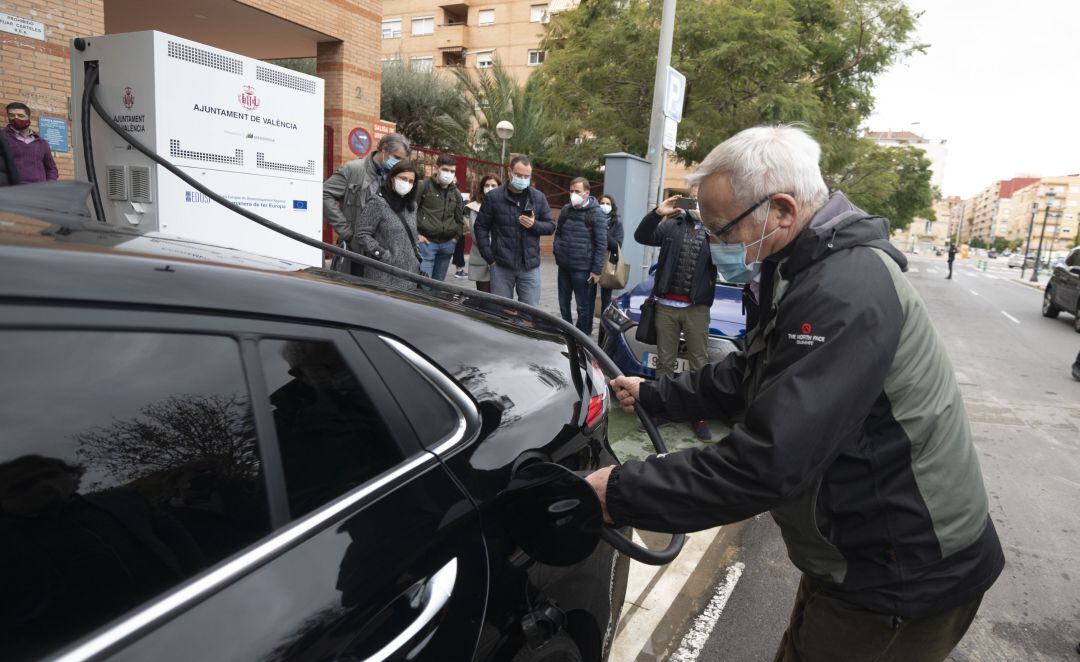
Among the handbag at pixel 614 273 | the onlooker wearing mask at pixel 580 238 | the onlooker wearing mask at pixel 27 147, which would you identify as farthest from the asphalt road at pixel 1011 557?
the onlooker wearing mask at pixel 27 147

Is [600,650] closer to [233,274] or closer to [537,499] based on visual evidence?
[537,499]

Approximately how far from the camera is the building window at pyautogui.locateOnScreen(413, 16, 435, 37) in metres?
41.5

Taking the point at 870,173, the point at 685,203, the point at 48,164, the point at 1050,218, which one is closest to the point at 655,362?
the point at 685,203

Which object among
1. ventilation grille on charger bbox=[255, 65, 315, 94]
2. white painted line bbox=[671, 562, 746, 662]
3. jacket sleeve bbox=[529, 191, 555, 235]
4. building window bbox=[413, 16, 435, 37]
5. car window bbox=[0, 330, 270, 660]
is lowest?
white painted line bbox=[671, 562, 746, 662]

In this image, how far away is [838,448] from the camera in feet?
4.56

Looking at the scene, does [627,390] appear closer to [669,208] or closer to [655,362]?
[655,362]

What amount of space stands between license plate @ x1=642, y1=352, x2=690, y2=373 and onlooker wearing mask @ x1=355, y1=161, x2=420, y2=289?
2.10 meters

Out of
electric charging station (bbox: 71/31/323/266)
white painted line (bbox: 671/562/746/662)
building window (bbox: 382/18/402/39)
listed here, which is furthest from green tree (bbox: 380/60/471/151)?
white painted line (bbox: 671/562/746/662)

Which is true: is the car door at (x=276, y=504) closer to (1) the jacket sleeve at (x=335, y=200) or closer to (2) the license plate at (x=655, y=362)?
(2) the license plate at (x=655, y=362)

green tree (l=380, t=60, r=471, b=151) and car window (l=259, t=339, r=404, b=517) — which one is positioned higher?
green tree (l=380, t=60, r=471, b=151)

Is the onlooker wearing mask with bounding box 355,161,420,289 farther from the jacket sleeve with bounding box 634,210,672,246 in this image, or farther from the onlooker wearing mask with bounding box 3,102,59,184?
the onlooker wearing mask with bounding box 3,102,59,184

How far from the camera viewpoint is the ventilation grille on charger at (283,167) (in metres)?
4.93

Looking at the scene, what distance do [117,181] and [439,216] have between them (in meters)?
3.86

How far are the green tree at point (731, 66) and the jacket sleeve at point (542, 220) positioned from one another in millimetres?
9331
